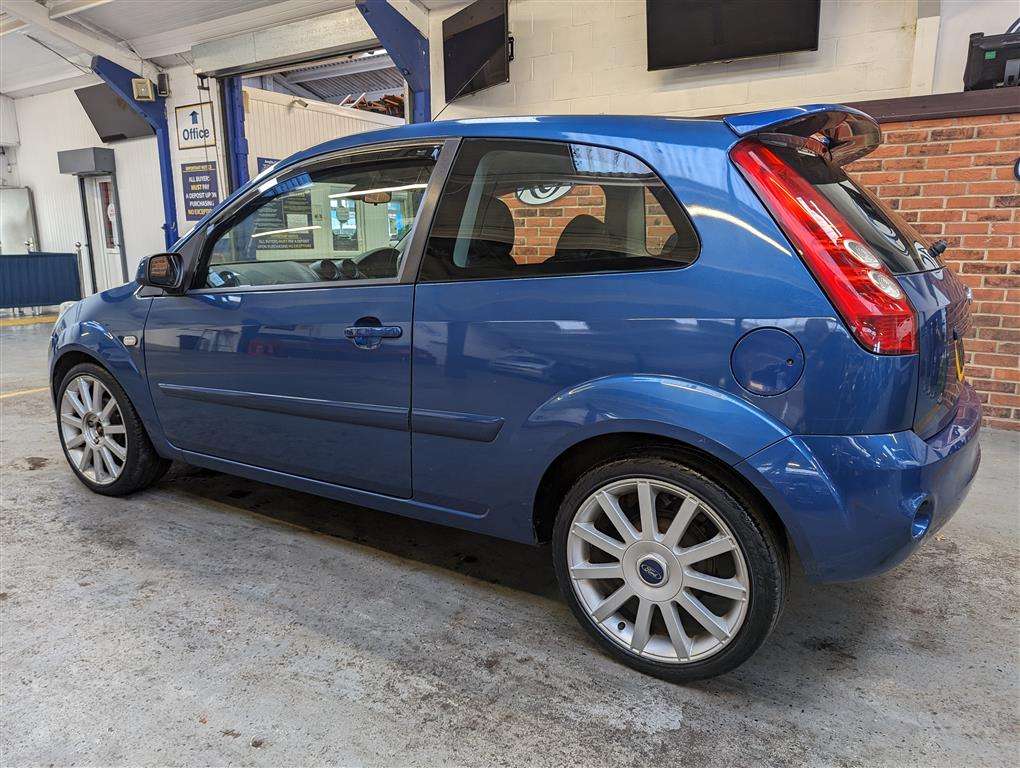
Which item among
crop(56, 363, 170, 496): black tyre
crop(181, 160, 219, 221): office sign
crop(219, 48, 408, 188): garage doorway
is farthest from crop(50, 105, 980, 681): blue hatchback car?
crop(181, 160, 219, 221): office sign

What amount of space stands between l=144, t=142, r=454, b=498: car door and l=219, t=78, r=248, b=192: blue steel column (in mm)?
6161

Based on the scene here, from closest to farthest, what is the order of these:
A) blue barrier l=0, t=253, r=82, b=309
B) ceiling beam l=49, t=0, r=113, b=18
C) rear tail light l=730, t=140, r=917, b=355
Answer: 1. rear tail light l=730, t=140, r=917, b=355
2. ceiling beam l=49, t=0, r=113, b=18
3. blue barrier l=0, t=253, r=82, b=309

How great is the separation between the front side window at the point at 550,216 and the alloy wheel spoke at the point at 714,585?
0.83m

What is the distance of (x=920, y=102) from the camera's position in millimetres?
4238

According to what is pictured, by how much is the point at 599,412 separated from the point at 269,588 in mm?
1414

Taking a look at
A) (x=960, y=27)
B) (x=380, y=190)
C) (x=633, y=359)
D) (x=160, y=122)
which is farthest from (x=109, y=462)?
(x=160, y=122)

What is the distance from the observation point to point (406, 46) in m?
5.86

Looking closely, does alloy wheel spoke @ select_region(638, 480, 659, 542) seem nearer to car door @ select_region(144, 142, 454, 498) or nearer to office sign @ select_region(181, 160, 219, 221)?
car door @ select_region(144, 142, 454, 498)

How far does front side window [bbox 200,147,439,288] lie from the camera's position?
235cm

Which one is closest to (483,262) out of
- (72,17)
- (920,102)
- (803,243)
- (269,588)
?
(803,243)

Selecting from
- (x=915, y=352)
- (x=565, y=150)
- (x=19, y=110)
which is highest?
(x=19, y=110)

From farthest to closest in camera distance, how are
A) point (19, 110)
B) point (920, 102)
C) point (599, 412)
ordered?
point (19, 110)
point (920, 102)
point (599, 412)

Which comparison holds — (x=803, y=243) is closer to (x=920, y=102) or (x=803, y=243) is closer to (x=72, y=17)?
(x=920, y=102)

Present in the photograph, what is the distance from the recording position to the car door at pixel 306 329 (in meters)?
2.29
